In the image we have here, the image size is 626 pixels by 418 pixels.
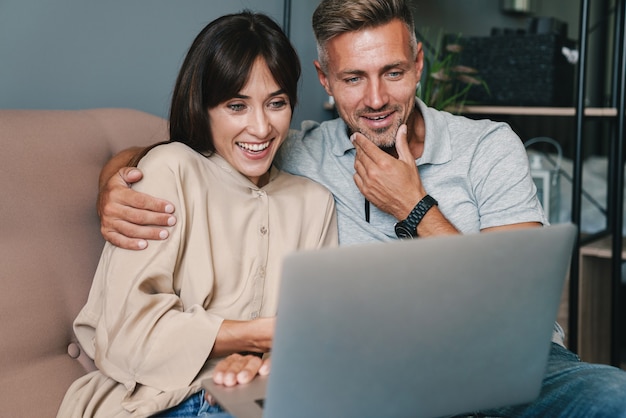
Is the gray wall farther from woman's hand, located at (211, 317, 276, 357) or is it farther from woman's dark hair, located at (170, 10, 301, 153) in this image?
woman's hand, located at (211, 317, 276, 357)

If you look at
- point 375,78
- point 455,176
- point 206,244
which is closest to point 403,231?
point 455,176

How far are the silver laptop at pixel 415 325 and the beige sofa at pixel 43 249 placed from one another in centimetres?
45

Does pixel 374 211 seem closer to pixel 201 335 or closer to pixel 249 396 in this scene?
pixel 201 335

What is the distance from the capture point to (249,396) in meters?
1.02

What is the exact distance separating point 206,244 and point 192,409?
280 millimetres

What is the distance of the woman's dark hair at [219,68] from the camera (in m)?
1.35

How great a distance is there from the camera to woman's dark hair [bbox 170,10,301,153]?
53.2 inches

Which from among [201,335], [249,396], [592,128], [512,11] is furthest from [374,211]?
[592,128]

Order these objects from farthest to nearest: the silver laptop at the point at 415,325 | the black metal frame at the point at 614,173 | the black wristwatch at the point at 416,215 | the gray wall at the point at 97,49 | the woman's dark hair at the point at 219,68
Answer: the black metal frame at the point at 614,173 → the gray wall at the point at 97,49 → the black wristwatch at the point at 416,215 → the woman's dark hair at the point at 219,68 → the silver laptop at the point at 415,325

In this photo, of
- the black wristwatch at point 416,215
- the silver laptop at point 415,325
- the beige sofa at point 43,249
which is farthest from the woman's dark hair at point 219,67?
the silver laptop at point 415,325

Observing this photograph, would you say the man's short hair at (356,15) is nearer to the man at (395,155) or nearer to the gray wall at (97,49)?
the man at (395,155)

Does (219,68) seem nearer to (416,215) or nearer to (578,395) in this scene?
(416,215)

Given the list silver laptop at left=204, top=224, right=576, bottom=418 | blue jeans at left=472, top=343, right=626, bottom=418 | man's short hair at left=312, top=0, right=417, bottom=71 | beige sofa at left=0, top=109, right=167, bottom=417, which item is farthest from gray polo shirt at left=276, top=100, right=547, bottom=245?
silver laptop at left=204, top=224, right=576, bottom=418

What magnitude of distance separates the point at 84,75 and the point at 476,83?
1268 millimetres
